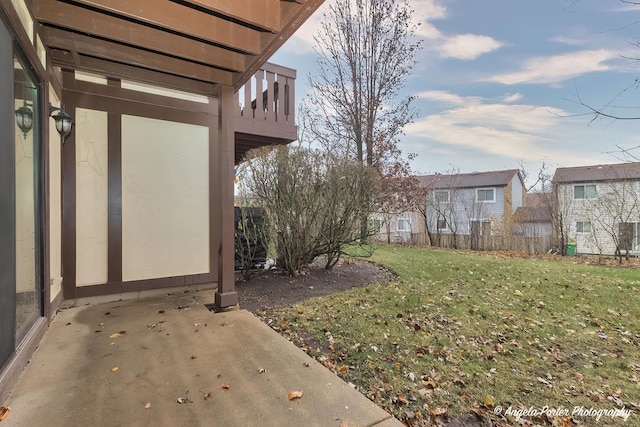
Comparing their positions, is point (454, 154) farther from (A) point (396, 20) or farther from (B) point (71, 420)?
(B) point (71, 420)

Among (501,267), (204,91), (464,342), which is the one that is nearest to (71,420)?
(464,342)

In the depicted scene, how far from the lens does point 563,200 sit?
12852 mm

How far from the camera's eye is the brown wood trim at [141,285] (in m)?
4.01

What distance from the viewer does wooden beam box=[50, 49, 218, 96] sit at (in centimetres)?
341

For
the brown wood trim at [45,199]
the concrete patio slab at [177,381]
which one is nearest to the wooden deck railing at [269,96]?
the brown wood trim at [45,199]

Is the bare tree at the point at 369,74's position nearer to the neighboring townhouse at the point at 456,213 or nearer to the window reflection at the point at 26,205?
the neighboring townhouse at the point at 456,213

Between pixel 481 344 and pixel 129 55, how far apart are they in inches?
196

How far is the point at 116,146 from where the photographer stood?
4137 millimetres

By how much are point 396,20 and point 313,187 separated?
Answer: 11310 mm

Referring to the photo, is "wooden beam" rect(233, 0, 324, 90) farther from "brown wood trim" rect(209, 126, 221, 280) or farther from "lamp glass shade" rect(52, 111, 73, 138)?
"lamp glass shade" rect(52, 111, 73, 138)

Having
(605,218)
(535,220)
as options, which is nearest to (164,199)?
(535,220)

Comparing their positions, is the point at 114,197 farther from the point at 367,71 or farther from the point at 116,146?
the point at 367,71

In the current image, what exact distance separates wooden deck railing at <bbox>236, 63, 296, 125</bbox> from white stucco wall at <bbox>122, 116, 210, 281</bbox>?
169cm

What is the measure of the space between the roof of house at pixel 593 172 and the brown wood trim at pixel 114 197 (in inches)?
751
